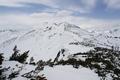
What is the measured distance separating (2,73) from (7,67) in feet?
30.9

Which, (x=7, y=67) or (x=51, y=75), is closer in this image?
(x=51, y=75)

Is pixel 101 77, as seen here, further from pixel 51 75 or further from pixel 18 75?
pixel 18 75

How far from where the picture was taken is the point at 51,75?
313 ft

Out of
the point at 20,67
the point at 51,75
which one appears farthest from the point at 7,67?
the point at 51,75

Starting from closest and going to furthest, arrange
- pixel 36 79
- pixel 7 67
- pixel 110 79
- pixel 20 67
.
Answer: pixel 36 79
pixel 110 79
pixel 7 67
pixel 20 67

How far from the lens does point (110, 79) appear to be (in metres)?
93.5

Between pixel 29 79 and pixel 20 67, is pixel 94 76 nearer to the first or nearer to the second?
pixel 29 79

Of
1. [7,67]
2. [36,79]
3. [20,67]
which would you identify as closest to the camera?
[36,79]

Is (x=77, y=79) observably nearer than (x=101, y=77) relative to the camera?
Yes

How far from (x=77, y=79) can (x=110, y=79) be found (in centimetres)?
1472

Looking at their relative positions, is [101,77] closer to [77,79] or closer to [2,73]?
[77,79]

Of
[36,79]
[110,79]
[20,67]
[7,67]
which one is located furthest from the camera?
[20,67]

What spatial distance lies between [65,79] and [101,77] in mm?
16176

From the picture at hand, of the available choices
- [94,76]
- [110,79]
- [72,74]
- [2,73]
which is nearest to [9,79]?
[2,73]
